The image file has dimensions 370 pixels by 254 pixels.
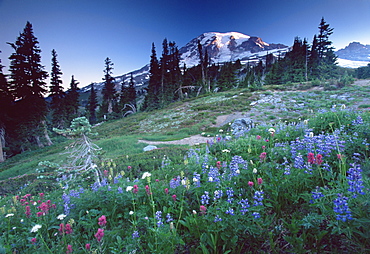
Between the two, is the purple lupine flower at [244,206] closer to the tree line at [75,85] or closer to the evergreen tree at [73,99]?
the tree line at [75,85]

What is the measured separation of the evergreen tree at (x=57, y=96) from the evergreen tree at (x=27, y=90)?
8976 mm

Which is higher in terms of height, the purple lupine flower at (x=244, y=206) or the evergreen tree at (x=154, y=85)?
the evergreen tree at (x=154, y=85)

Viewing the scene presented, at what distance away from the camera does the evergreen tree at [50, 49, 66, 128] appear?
112ft

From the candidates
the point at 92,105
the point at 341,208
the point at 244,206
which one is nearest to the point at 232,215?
the point at 244,206

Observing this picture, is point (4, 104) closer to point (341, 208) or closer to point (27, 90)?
point (27, 90)

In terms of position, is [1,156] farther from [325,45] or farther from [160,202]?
[325,45]

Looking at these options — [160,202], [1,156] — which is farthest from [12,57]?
[160,202]

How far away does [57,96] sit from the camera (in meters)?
34.6

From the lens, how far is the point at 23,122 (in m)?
23.5

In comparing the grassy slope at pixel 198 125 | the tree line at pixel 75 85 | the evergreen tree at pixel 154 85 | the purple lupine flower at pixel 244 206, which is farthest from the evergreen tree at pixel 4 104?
the purple lupine flower at pixel 244 206

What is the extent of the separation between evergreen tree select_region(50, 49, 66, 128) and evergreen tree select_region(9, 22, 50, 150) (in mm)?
8976

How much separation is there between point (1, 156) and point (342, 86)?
43800mm

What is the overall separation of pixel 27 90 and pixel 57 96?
437 inches

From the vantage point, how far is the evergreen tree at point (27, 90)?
23.7m
